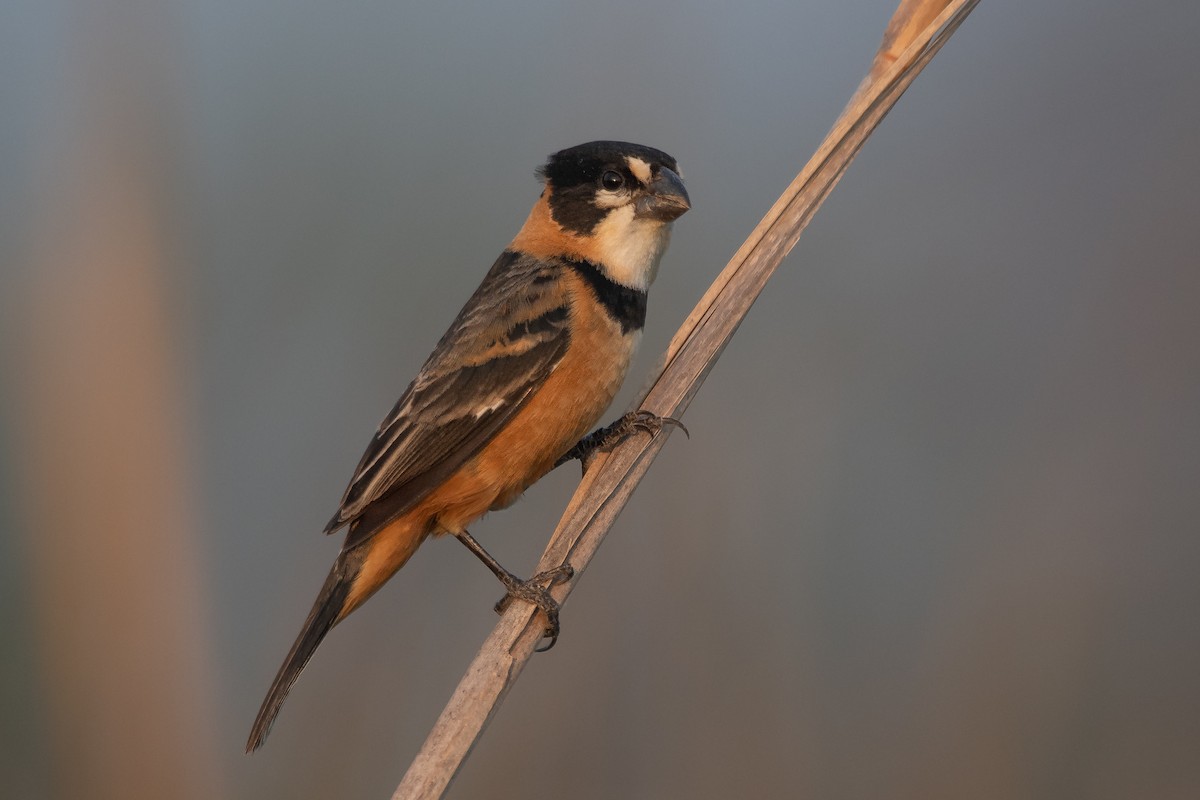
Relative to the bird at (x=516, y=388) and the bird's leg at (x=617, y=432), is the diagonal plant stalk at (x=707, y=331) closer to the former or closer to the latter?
the bird's leg at (x=617, y=432)

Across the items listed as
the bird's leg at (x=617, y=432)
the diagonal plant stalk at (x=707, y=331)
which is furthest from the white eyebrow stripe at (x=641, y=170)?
the bird's leg at (x=617, y=432)

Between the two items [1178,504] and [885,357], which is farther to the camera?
[885,357]

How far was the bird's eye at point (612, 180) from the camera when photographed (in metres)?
4.00

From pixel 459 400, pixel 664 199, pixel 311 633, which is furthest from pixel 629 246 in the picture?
pixel 311 633

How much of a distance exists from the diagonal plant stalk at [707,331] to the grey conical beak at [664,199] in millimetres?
608

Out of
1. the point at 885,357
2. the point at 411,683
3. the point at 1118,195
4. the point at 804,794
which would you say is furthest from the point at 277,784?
the point at 1118,195

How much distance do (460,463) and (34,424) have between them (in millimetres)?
2146

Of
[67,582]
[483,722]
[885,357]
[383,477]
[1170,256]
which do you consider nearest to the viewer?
[483,722]

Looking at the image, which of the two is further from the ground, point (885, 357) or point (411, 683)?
point (885, 357)

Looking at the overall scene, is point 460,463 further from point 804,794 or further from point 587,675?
point 804,794

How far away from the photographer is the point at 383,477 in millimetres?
3674

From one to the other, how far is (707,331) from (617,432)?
1.67ft

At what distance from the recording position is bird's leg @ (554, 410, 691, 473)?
3330 millimetres

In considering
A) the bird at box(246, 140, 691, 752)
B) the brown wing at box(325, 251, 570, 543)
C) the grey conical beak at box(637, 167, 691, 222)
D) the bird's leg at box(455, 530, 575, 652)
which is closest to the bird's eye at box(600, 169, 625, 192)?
the bird at box(246, 140, 691, 752)
